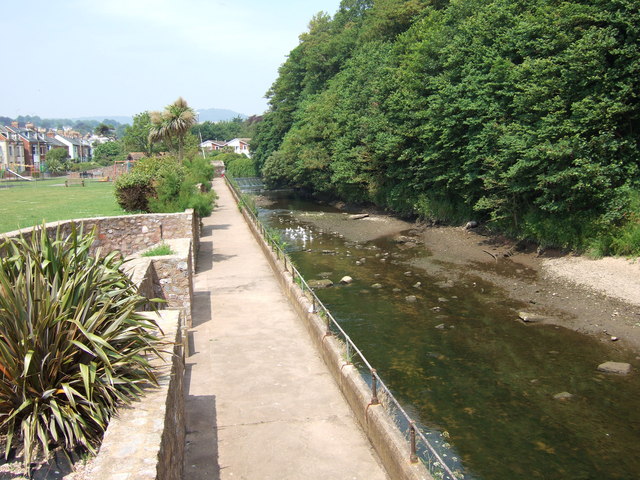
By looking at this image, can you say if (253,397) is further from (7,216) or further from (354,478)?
(7,216)

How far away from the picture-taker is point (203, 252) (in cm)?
2327

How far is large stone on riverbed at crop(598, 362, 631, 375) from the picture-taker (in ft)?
43.4

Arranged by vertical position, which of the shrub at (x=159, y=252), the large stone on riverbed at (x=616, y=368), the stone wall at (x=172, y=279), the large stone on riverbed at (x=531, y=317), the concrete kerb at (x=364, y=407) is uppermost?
the shrub at (x=159, y=252)

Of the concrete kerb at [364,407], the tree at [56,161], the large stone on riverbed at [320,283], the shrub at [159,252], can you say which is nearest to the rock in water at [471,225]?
the large stone on riverbed at [320,283]

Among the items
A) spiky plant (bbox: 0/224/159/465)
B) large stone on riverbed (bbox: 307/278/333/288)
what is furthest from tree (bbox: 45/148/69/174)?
spiky plant (bbox: 0/224/159/465)

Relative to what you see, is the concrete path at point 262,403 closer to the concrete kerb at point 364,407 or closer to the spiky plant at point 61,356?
the concrete kerb at point 364,407

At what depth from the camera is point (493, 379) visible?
514 inches

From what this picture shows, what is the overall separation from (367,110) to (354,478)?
125ft

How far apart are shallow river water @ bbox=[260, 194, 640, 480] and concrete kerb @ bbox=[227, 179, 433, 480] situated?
2.14m

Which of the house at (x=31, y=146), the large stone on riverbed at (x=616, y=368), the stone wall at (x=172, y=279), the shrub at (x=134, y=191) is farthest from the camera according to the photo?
the house at (x=31, y=146)

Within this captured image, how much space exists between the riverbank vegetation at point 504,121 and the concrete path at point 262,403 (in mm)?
14036

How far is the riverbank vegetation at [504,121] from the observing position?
21.4m

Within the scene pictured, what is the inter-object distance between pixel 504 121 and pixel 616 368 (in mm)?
16487

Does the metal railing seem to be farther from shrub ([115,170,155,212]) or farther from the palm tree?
the palm tree
